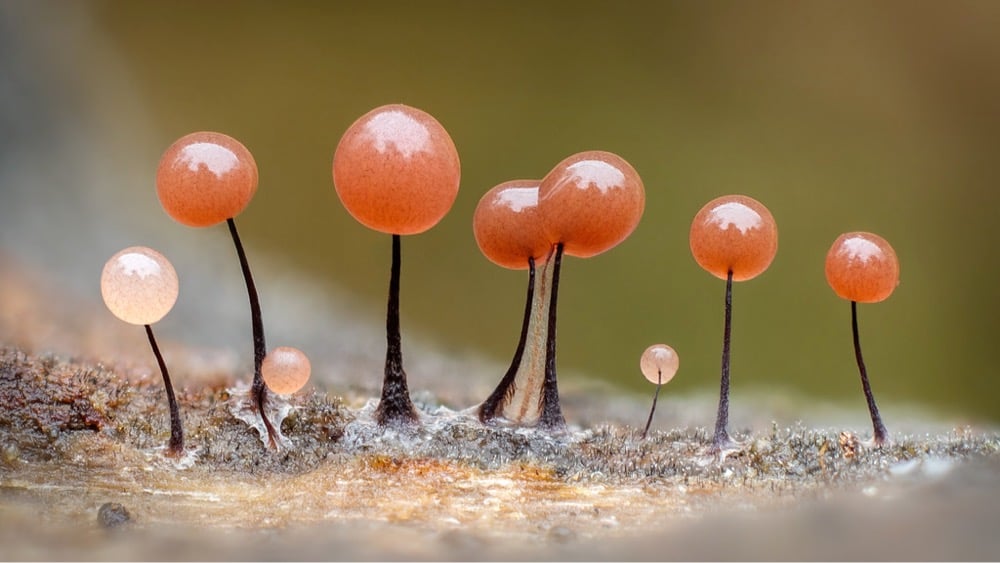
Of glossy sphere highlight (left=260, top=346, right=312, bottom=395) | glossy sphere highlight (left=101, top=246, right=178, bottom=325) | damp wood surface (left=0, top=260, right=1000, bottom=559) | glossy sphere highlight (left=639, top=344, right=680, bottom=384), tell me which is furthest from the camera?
glossy sphere highlight (left=639, top=344, right=680, bottom=384)

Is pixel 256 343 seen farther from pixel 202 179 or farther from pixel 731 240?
pixel 731 240

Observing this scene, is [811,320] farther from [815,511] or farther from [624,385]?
[815,511]

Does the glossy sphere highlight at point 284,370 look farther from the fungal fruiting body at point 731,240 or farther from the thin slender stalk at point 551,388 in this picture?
the fungal fruiting body at point 731,240

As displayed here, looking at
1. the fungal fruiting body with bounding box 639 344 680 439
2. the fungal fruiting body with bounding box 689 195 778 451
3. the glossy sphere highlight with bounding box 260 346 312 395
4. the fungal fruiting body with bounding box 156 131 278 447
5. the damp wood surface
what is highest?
the fungal fruiting body with bounding box 689 195 778 451

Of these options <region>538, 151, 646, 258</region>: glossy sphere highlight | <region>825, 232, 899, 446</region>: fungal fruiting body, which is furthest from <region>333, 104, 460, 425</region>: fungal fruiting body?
<region>825, 232, 899, 446</region>: fungal fruiting body

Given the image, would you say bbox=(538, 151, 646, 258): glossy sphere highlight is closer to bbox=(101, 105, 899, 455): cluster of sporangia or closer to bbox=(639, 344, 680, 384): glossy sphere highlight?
bbox=(101, 105, 899, 455): cluster of sporangia

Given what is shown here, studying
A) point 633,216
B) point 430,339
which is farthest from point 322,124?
point 633,216

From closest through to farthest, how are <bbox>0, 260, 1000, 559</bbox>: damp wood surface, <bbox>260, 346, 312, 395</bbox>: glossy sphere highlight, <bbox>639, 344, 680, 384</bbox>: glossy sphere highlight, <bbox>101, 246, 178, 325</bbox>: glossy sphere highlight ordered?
1. <bbox>0, 260, 1000, 559</bbox>: damp wood surface
2. <bbox>101, 246, 178, 325</bbox>: glossy sphere highlight
3. <bbox>260, 346, 312, 395</bbox>: glossy sphere highlight
4. <bbox>639, 344, 680, 384</bbox>: glossy sphere highlight
